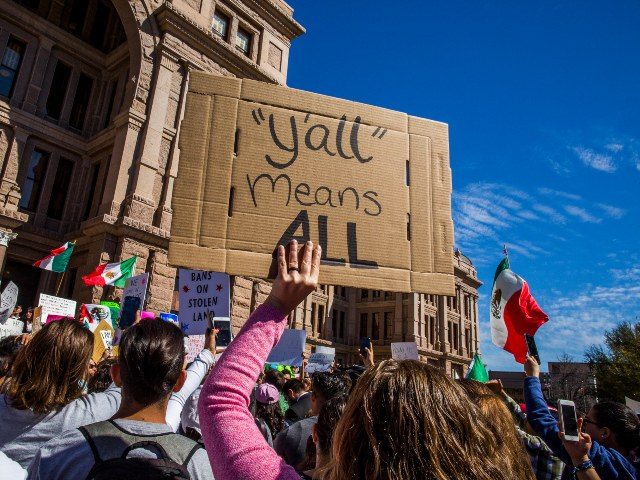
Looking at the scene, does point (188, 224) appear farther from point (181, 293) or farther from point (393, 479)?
point (181, 293)

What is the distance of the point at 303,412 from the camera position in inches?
207

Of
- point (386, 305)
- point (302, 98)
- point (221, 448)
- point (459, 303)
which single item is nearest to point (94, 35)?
point (302, 98)

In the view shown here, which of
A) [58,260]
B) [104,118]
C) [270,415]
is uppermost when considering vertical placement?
[104,118]

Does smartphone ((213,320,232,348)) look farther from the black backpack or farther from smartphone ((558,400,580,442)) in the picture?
smartphone ((558,400,580,442))

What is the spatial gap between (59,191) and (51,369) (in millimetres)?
17826

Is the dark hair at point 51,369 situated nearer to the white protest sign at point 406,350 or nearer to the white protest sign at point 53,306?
the white protest sign at point 406,350

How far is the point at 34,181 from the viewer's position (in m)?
17.3

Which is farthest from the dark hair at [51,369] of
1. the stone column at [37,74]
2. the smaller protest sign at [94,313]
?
the stone column at [37,74]

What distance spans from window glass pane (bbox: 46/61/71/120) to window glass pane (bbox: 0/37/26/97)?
1255 mm

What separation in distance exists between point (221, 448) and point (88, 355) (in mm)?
1659

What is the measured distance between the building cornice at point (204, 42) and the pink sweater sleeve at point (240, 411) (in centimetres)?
1775

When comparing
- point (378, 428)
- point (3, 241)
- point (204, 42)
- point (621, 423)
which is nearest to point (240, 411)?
point (378, 428)

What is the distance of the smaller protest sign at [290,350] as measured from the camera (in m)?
9.91

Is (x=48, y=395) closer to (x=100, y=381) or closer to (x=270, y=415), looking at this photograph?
(x=100, y=381)
